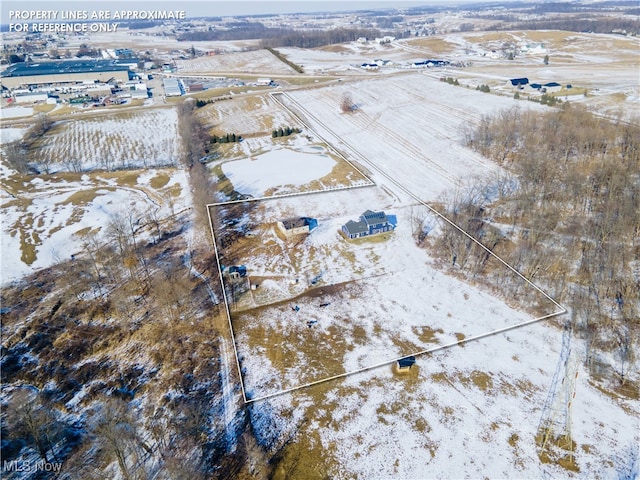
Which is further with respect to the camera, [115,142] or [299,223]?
[115,142]

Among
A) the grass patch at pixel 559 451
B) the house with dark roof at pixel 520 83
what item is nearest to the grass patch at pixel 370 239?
the grass patch at pixel 559 451

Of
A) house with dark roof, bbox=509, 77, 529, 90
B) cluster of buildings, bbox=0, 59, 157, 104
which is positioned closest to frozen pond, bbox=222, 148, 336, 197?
cluster of buildings, bbox=0, 59, 157, 104

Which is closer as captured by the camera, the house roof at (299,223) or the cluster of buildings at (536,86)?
the house roof at (299,223)

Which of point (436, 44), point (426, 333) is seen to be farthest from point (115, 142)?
point (436, 44)

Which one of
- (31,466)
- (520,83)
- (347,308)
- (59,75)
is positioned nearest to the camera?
(31,466)

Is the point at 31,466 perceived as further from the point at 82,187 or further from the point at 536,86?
the point at 536,86

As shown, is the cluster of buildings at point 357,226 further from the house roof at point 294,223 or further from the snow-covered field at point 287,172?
the snow-covered field at point 287,172

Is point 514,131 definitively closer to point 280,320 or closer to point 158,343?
point 280,320
